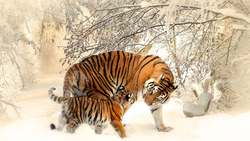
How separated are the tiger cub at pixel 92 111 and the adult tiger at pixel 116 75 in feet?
0.28

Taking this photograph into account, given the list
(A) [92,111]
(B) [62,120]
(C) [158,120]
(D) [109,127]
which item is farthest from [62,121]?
(C) [158,120]

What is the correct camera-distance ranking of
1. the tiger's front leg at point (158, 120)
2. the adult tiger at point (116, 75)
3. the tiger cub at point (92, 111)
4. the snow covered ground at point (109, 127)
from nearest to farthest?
1. the snow covered ground at point (109, 127)
2. the tiger cub at point (92, 111)
3. the adult tiger at point (116, 75)
4. the tiger's front leg at point (158, 120)

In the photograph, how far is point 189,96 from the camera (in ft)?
7.03

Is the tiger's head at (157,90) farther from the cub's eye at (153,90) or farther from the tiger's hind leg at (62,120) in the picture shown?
the tiger's hind leg at (62,120)

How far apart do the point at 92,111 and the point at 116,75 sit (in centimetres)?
28

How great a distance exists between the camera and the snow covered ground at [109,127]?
3.46 ft

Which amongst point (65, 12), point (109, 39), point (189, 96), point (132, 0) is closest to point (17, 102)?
point (65, 12)

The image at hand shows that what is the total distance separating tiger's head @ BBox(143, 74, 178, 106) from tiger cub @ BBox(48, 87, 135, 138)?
3.4 inches

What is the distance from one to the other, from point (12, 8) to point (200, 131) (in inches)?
47.0

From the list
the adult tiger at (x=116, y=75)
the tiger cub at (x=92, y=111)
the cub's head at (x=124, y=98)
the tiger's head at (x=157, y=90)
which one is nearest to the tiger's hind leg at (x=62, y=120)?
the tiger cub at (x=92, y=111)

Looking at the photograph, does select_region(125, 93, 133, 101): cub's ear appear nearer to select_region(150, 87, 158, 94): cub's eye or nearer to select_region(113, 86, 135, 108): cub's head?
select_region(113, 86, 135, 108): cub's head

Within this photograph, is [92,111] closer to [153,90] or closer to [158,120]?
[153,90]

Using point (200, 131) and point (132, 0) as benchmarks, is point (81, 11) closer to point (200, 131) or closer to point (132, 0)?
point (132, 0)

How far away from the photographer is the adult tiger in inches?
50.7
